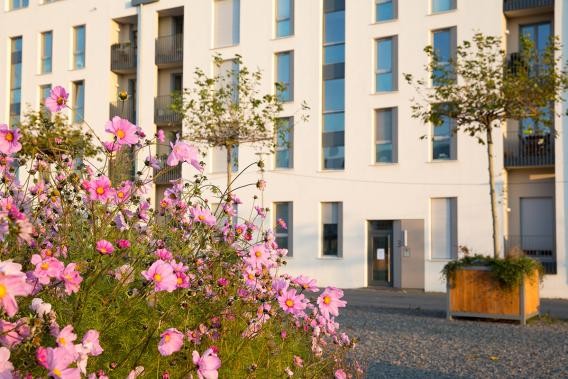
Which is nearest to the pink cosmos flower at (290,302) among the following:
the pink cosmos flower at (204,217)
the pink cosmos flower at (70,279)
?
the pink cosmos flower at (204,217)

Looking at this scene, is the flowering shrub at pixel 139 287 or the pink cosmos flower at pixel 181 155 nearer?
the flowering shrub at pixel 139 287

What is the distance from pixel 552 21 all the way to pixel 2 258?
23.8 m

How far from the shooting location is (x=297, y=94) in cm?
2758

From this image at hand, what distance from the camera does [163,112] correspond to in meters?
31.0

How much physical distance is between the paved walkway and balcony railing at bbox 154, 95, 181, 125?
11.3 m

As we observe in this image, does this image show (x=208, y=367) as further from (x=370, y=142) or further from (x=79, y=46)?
(x=79, y=46)

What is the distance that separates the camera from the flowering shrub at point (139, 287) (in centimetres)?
274

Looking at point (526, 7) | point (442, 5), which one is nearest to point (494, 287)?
point (526, 7)

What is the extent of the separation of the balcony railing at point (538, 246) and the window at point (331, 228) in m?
5.90

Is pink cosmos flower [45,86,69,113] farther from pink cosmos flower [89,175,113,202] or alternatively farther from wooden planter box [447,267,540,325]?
wooden planter box [447,267,540,325]

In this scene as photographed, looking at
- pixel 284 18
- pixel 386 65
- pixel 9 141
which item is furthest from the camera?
pixel 284 18

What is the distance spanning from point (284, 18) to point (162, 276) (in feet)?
86.6

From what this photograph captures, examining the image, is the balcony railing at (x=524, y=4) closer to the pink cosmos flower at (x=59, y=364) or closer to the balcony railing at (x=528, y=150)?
the balcony railing at (x=528, y=150)

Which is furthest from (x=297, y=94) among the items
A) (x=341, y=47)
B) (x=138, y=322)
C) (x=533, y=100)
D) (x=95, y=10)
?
(x=138, y=322)
